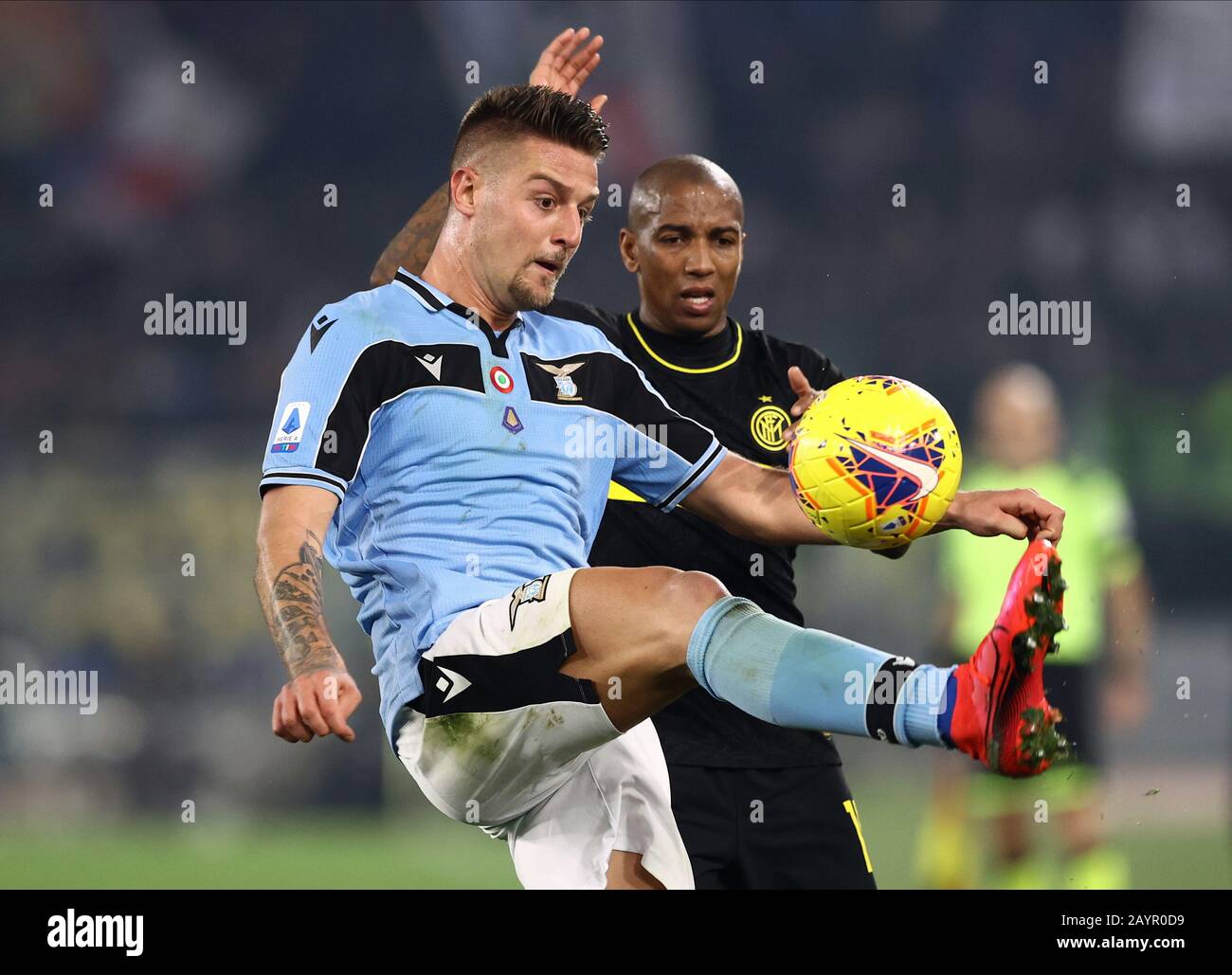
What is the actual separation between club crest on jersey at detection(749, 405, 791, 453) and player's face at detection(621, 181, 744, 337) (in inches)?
10.4

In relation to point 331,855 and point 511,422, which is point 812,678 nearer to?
point 511,422

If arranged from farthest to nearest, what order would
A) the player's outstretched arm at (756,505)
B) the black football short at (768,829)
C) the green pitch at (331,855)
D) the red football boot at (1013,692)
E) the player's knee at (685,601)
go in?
the green pitch at (331,855), the black football short at (768,829), the player's outstretched arm at (756,505), the player's knee at (685,601), the red football boot at (1013,692)

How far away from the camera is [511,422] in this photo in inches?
126

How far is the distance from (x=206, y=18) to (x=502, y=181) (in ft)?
26.7

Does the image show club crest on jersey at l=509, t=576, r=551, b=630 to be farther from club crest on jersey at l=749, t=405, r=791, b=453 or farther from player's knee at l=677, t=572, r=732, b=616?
club crest on jersey at l=749, t=405, r=791, b=453

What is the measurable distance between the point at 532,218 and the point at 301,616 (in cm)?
108

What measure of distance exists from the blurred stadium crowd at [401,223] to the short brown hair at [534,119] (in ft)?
15.9

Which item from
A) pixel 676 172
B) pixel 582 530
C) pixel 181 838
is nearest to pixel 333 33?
pixel 181 838

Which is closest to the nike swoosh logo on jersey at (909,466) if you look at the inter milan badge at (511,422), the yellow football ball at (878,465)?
the yellow football ball at (878,465)

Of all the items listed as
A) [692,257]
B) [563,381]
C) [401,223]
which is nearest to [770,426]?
[692,257]

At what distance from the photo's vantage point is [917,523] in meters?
2.90

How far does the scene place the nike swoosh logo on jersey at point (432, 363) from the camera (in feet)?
10.5

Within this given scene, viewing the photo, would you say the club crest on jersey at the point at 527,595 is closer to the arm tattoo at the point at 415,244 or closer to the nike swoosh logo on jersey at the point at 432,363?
the nike swoosh logo on jersey at the point at 432,363
